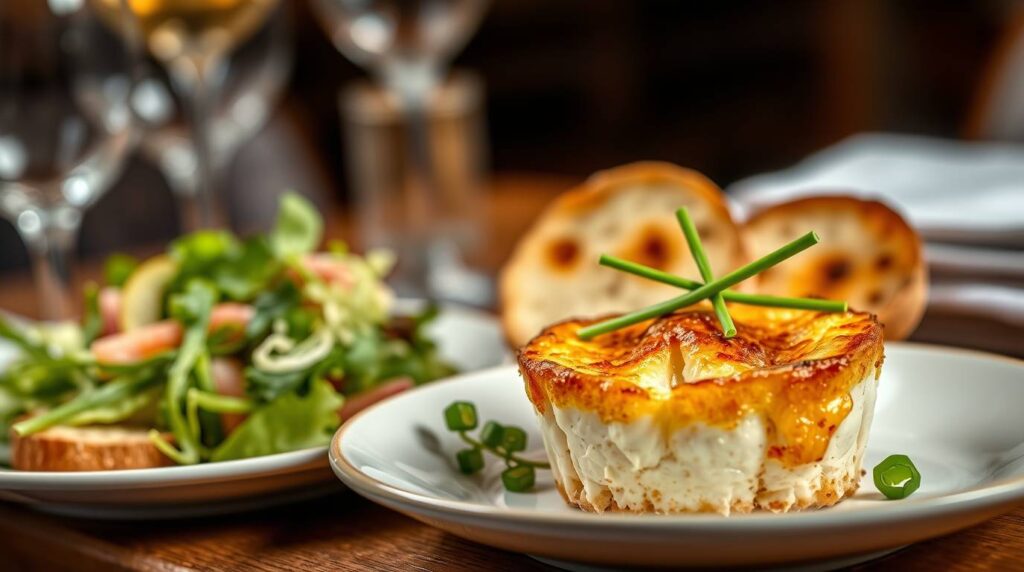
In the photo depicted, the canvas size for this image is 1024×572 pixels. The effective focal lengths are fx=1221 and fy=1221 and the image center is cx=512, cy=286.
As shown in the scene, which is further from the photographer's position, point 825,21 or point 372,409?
point 825,21

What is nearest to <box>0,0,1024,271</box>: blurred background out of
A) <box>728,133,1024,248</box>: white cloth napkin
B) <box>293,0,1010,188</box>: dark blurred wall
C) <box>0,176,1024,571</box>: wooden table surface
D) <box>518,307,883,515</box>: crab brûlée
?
<box>293,0,1010,188</box>: dark blurred wall

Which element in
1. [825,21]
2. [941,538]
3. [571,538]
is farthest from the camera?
[825,21]

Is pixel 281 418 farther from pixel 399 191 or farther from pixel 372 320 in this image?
pixel 399 191

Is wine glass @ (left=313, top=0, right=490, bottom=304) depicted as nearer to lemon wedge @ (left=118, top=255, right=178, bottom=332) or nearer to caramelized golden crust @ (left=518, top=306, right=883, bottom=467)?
lemon wedge @ (left=118, top=255, right=178, bottom=332)

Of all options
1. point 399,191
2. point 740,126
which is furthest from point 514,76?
point 399,191

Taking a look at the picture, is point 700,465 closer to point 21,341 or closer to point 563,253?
point 563,253

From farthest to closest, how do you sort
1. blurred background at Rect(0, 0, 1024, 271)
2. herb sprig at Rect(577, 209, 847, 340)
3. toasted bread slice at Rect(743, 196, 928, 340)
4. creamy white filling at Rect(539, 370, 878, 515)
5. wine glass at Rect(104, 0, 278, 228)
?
blurred background at Rect(0, 0, 1024, 271) → wine glass at Rect(104, 0, 278, 228) → toasted bread slice at Rect(743, 196, 928, 340) → herb sprig at Rect(577, 209, 847, 340) → creamy white filling at Rect(539, 370, 878, 515)
